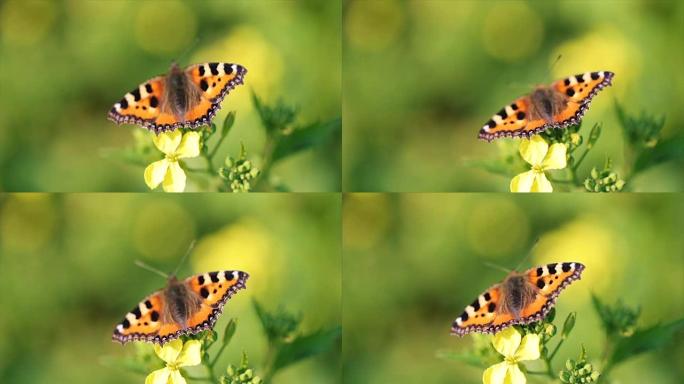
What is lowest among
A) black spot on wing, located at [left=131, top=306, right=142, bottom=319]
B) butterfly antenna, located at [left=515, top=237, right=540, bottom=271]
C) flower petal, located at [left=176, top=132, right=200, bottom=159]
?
black spot on wing, located at [left=131, top=306, right=142, bottom=319]

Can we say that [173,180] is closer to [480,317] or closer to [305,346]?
[305,346]

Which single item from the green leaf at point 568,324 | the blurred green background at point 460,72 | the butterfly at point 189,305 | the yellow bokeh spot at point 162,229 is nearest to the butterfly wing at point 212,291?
the butterfly at point 189,305

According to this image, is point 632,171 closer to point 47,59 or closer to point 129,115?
point 129,115

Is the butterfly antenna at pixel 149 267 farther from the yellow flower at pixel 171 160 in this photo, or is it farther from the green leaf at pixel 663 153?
the green leaf at pixel 663 153

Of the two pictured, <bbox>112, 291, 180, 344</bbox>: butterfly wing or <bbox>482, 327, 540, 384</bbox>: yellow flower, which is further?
<bbox>482, 327, 540, 384</bbox>: yellow flower

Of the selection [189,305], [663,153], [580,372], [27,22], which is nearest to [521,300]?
[580,372]

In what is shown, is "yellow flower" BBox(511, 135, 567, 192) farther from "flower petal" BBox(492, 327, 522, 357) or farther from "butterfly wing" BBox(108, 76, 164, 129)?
"butterfly wing" BBox(108, 76, 164, 129)

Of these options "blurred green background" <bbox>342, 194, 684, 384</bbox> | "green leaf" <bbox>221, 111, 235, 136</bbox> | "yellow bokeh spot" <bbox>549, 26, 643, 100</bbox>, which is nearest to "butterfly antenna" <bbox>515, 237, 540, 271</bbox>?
"blurred green background" <bbox>342, 194, 684, 384</bbox>
